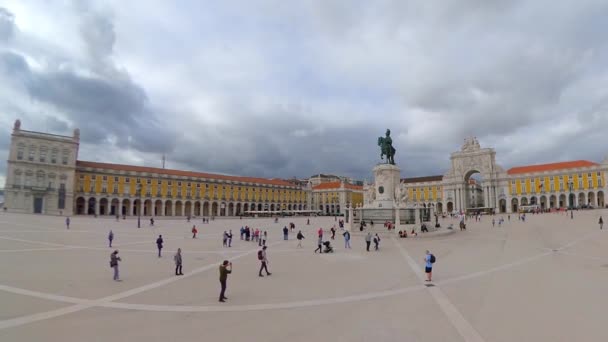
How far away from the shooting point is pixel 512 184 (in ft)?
282

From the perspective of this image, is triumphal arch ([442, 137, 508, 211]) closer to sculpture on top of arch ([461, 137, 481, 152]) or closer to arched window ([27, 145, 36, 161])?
sculpture on top of arch ([461, 137, 481, 152])

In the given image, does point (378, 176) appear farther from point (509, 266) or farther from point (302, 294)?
point (302, 294)

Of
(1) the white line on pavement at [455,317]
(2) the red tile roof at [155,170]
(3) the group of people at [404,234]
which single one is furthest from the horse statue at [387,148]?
(2) the red tile roof at [155,170]

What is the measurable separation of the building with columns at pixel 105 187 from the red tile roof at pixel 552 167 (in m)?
66.4

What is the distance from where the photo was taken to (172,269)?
12391 mm

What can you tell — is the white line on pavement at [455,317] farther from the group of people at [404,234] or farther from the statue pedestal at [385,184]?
the statue pedestal at [385,184]

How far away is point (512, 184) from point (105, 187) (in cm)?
9686

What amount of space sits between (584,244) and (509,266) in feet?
34.3

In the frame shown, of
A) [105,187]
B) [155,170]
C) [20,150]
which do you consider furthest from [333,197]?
[20,150]

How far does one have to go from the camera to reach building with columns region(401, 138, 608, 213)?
7556cm

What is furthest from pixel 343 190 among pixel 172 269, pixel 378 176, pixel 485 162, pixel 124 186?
pixel 172 269

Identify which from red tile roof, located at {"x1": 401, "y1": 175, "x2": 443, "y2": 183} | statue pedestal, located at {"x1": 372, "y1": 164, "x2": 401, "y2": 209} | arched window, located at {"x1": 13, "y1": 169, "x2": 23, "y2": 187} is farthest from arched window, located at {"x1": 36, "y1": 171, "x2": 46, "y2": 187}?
red tile roof, located at {"x1": 401, "y1": 175, "x2": 443, "y2": 183}

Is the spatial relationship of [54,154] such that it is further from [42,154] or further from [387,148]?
[387,148]

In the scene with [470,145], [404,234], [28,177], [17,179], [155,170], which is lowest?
[404,234]
